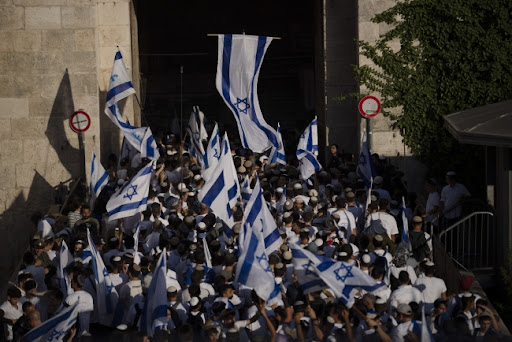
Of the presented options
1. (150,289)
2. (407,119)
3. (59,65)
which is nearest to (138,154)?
(59,65)

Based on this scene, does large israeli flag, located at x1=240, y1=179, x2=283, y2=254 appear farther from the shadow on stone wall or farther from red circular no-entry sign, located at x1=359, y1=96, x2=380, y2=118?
the shadow on stone wall

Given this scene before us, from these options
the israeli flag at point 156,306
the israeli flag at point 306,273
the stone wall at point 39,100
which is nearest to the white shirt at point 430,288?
the israeli flag at point 306,273

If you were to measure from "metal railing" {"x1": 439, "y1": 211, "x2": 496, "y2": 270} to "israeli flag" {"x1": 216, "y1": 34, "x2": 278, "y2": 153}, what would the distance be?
4.37 metres

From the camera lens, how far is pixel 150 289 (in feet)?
52.0

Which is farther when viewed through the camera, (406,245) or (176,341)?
(406,245)

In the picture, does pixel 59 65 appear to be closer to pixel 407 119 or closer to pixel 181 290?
pixel 407 119

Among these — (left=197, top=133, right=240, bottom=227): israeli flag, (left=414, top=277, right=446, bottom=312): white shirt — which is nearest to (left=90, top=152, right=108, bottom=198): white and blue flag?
(left=197, top=133, right=240, bottom=227): israeli flag

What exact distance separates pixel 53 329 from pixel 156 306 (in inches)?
53.7

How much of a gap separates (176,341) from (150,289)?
123 centimetres

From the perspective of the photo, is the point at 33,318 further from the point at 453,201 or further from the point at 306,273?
the point at 453,201

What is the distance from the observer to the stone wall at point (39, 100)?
27.5m

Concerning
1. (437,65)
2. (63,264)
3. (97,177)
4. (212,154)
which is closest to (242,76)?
(212,154)

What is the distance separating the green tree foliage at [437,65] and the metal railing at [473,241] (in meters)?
5.96

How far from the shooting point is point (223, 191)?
20094 mm
